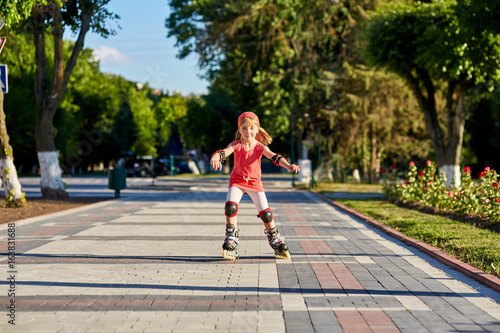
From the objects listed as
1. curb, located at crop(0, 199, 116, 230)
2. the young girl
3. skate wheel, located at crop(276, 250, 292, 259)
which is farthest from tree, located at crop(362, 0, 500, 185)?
skate wheel, located at crop(276, 250, 292, 259)

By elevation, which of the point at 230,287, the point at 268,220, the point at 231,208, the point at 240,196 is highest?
the point at 240,196

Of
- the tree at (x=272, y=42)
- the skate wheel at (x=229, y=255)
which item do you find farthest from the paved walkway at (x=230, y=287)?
the tree at (x=272, y=42)

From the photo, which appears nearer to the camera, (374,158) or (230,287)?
(230,287)

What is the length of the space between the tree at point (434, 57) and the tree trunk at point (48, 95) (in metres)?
10.7

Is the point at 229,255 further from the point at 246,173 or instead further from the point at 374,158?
the point at 374,158

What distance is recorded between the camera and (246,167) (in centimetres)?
813

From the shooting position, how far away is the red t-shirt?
8.11 m

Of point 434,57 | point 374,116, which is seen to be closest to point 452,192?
point 434,57

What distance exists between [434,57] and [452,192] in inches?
234

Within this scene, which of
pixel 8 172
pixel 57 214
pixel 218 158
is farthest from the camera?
pixel 8 172

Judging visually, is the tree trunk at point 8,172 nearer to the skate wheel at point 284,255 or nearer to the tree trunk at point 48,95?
the tree trunk at point 48,95

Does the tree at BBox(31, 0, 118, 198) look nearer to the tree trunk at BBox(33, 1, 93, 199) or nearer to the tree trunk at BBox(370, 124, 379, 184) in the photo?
the tree trunk at BBox(33, 1, 93, 199)

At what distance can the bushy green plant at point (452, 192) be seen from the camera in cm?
1243

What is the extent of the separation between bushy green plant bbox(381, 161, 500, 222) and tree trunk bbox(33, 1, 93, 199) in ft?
37.8
